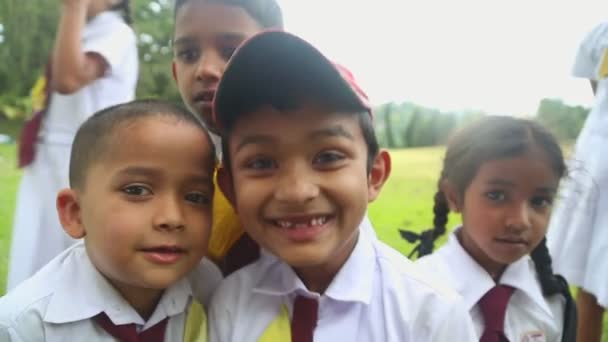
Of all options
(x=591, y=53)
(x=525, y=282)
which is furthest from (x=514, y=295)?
(x=591, y=53)

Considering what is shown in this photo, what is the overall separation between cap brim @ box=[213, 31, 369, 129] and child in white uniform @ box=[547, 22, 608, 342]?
4.66 ft

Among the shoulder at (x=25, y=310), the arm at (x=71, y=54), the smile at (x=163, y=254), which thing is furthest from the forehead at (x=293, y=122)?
the arm at (x=71, y=54)

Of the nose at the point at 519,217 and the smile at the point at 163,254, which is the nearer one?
the smile at the point at 163,254

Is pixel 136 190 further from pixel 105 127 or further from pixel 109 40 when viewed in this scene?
→ pixel 109 40

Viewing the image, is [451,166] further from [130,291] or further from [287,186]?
[130,291]

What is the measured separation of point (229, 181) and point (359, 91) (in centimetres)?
32

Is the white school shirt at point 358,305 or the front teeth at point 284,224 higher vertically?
the front teeth at point 284,224

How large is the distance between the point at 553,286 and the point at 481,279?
250mm

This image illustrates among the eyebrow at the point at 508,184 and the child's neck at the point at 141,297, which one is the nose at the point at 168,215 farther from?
the eyebrow at the point at 508,184

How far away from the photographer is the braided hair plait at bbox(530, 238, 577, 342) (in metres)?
1.57

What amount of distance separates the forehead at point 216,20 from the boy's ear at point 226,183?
372mm

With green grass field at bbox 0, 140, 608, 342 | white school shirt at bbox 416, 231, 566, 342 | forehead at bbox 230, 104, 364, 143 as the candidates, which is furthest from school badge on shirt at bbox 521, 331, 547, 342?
green grass field at bbox 0, 140, 608, 342

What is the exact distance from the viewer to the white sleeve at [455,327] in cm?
114

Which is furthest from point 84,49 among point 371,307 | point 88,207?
point 371,307
